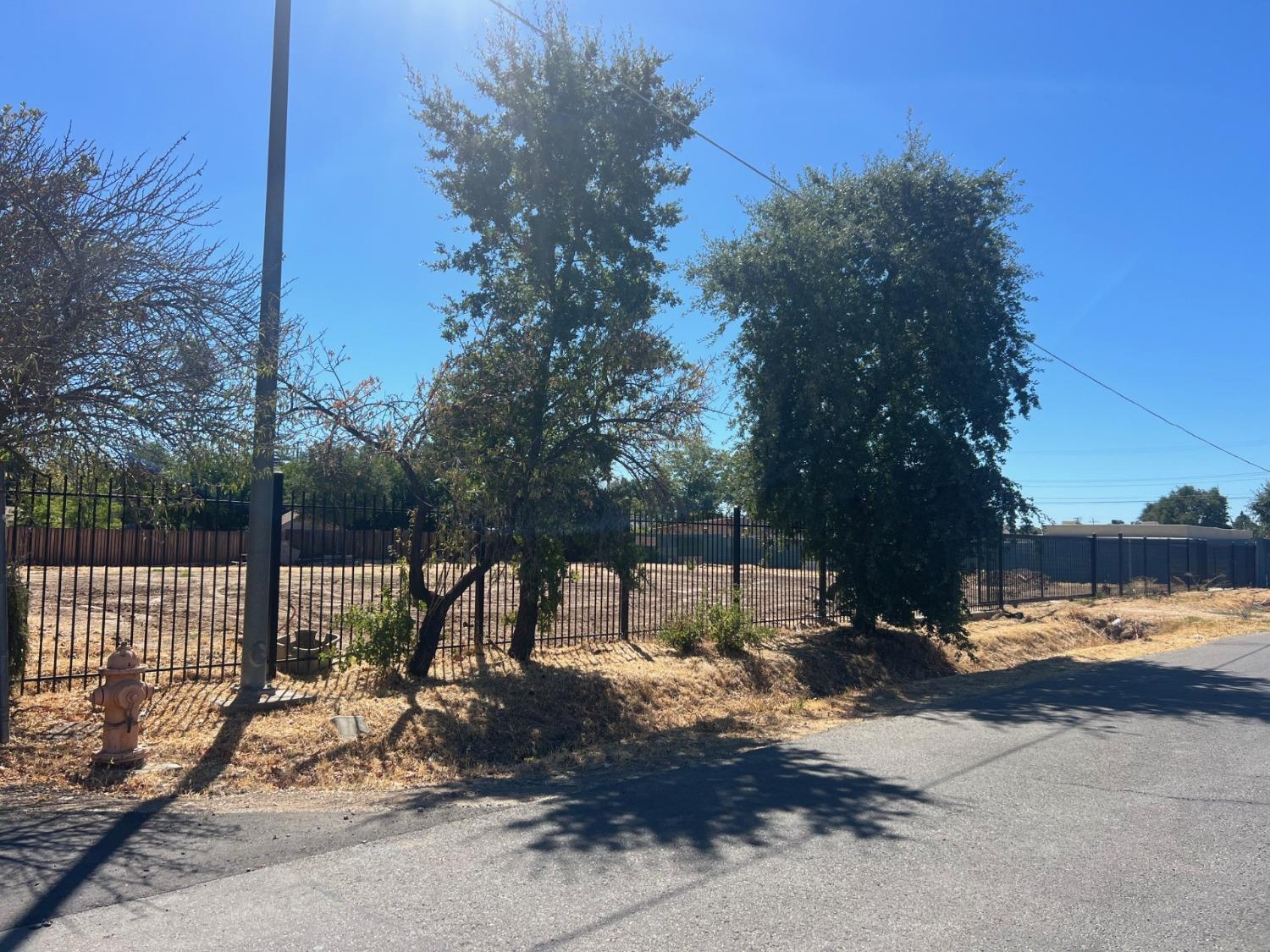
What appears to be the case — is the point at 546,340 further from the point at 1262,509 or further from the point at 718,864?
the point at 1262,509

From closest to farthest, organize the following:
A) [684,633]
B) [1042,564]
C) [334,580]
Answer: [684,633]
[334,580]
[1042,564]

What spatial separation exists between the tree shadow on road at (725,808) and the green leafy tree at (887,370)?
7486 millimetres

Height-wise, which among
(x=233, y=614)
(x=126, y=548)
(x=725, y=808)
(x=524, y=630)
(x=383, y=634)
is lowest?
(x=725, y=808)

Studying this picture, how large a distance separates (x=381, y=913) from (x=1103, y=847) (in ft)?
13.5

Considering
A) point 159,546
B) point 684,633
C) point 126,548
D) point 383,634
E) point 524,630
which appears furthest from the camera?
point 126,548

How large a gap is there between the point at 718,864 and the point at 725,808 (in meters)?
1.28

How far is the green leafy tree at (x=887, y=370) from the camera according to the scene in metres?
14.7

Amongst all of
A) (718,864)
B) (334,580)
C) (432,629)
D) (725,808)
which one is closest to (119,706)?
(432,629)

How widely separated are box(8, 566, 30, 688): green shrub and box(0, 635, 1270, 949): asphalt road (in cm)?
291

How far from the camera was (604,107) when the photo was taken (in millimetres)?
12023

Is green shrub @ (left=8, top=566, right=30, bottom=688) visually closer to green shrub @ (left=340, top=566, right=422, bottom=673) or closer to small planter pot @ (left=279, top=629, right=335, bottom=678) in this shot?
small planter pot @ (left=279, top=629, right=335, bottom=678)

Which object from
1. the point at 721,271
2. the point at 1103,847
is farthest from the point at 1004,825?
the point at 721,271

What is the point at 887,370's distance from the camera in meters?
15.1

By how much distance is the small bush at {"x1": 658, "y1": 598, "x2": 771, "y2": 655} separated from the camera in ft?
44.1
